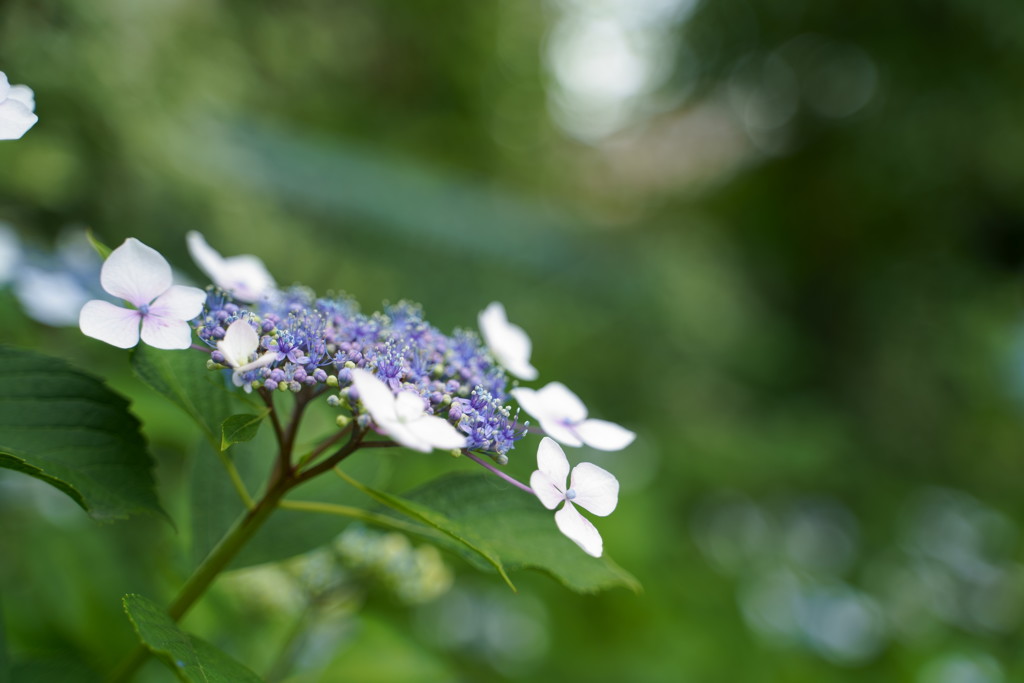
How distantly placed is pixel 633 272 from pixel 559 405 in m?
4.38

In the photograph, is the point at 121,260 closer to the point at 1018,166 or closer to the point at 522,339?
the point at 522,339

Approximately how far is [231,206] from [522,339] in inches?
64.8

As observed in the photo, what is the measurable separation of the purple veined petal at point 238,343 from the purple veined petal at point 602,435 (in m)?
0.24

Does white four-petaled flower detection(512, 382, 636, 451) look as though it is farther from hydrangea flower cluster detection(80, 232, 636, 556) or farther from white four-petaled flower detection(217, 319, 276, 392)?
white four-petaled flower detection(217, 319, 276, 392)

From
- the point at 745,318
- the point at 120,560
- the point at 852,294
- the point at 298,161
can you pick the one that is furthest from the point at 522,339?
the point at 852,294

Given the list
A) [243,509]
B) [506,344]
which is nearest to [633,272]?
[506,344]

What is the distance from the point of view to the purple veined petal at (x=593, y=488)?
1.52 ft

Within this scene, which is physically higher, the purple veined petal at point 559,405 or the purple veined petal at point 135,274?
the purple veined petal at point 559,405

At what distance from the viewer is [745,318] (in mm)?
4684

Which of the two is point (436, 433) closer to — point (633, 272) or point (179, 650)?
point (179, 650)

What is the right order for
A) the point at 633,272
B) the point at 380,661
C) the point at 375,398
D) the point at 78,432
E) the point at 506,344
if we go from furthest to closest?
the point at 633,272 < the point at 380,661 < the point at 506,344 < the point at 78,432 < the point at 375,398

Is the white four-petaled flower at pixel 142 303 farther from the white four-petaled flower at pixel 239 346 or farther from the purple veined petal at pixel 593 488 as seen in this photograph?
the purple veined petal at pixel 593 488

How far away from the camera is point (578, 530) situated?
45 centimetres

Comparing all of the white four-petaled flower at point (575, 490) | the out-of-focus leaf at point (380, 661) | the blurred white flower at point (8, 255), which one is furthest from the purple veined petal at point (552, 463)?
the blurred white flower at point (8, 255)
